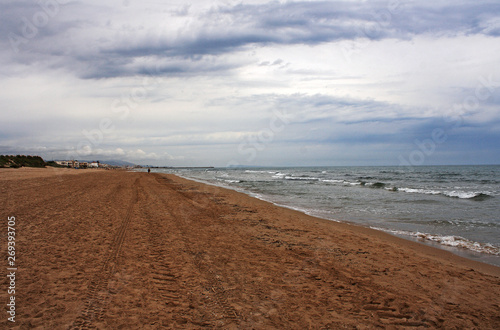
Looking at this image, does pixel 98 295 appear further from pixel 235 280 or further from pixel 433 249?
pixel 433 249

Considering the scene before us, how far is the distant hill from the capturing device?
54.4 meters

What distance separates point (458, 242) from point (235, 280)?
7128 millimetres

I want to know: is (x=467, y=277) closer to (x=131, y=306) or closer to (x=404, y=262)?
(x=404, y=262)

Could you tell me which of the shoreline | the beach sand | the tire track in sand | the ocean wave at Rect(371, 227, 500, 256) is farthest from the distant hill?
the ocean wave at Rect(371, 227, 500, 256)

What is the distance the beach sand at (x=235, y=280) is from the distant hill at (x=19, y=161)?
6168 centimetres

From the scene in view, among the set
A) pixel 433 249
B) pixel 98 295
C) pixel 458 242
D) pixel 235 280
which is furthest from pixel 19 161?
pixel 458 242

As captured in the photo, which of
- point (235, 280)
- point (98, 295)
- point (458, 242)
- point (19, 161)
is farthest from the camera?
→ point (19, 161)

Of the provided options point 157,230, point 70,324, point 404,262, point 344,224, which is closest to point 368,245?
point 404,262

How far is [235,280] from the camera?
15.4 feet

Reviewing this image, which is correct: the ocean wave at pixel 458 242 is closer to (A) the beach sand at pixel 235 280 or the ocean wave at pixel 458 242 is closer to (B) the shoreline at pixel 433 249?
(B) the shoreline at pixel 433 249

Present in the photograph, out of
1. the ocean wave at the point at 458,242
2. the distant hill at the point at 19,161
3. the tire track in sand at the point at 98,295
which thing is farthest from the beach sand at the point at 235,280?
the distant hill at the point at 19,161

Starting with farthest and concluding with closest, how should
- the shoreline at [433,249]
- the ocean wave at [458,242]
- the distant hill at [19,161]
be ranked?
1. the distant hill at [19,161]
2. the ocean wave at [458,242]
3. the shoreline at [433,249]

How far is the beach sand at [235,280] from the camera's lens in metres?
3.56

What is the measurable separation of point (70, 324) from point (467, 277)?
6602 mm
